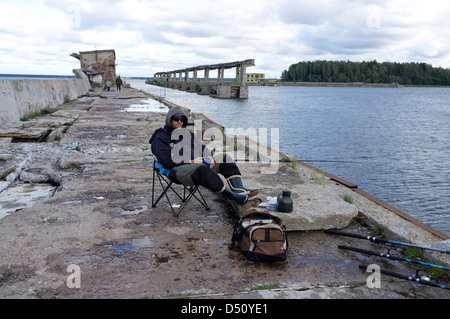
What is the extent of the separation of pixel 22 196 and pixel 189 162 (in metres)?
2.28

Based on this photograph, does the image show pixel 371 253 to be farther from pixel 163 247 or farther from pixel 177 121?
pixel 177 121

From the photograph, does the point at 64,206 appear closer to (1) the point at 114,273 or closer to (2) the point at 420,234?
(1) the point at 114,273

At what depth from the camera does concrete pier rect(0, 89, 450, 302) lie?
2727 mm

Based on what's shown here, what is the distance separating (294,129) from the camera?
24.0m

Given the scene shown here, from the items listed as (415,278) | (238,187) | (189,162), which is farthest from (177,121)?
(415,278)

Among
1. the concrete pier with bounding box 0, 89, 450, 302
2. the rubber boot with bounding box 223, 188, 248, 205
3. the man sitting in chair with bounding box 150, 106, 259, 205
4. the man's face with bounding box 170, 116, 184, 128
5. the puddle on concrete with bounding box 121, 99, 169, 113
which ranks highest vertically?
the man's face with bounding box 170, 116, 184, 128

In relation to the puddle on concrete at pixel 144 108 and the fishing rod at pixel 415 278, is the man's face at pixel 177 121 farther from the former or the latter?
the puddle on concrete at pixel 144 108

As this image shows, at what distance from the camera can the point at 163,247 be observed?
3.38 m

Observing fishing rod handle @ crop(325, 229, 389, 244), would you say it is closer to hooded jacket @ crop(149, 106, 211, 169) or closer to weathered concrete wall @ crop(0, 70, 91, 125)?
hooded jacket @ crop(149, 106, 211, 169)

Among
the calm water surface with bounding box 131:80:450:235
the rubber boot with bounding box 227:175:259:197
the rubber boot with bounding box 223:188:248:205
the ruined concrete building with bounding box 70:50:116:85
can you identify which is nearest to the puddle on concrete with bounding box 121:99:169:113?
the calm water surface with bounding box 131:80:450:235

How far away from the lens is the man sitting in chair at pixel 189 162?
3908 mm

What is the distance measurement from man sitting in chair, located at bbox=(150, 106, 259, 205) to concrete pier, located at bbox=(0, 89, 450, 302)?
0.98 ft

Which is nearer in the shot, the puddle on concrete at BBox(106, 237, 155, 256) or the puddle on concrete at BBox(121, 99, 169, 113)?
the puddle on concrete at BBox(106, 237, 155, 256)

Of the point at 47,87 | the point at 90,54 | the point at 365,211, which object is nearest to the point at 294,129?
the point at 47,87
